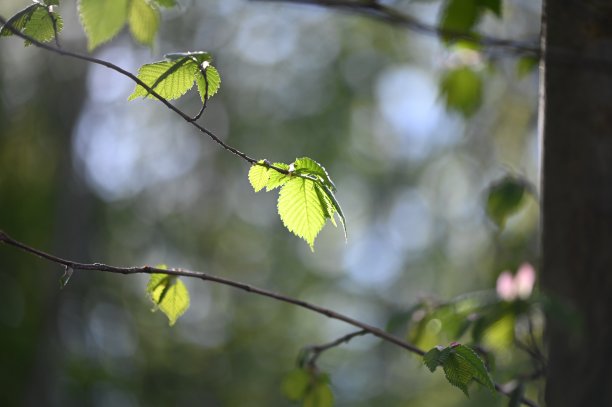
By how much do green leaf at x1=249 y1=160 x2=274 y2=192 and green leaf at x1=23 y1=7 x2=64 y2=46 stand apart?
11.4 inches

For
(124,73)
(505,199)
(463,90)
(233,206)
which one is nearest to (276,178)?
(124,73)

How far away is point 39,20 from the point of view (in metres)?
0.84

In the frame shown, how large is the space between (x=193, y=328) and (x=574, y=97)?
1069cm

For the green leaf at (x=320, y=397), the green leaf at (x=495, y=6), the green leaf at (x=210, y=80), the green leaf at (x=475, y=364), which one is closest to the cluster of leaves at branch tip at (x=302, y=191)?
the green leaf at (x=210, y=80)

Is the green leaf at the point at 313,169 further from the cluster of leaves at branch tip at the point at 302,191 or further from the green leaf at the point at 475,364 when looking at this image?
the green leaf at the point at 475,364

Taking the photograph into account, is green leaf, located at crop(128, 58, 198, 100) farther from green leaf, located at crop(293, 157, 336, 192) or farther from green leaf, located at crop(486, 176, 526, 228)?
green leaf, located at crop(486, 176, 526, 228)

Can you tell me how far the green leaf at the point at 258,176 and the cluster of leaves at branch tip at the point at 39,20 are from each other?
288mm

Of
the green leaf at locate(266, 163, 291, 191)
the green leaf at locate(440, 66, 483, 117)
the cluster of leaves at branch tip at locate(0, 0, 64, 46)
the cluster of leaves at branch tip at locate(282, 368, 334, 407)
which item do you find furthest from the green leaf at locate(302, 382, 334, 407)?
the green leaf at locate(440, 66, 483, 117)

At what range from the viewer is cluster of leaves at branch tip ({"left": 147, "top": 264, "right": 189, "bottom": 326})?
101cm

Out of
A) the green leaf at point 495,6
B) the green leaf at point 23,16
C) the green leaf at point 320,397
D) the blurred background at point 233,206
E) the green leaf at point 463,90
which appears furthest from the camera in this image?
the blurred background at point 233,206

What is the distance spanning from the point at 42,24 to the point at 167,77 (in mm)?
161

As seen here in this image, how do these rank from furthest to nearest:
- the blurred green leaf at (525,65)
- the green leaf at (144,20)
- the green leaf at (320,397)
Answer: the blurred green leaf at (525,65) < the green leaf at (320,397) < the green leaf at (144,20)

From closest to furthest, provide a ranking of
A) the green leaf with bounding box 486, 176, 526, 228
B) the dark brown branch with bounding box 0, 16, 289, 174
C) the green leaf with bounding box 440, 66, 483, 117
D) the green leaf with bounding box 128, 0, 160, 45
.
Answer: the dark brown branch with bounding box 0, 16, 289, 174 < the green leaf with bounding box 128, 0, 160, 45 < the green leaf with bounding box 486, 176, 526, 228 < the green leaf with bounding box 440, 66, 483, 117

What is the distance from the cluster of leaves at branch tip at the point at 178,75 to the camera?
2.73 ft
